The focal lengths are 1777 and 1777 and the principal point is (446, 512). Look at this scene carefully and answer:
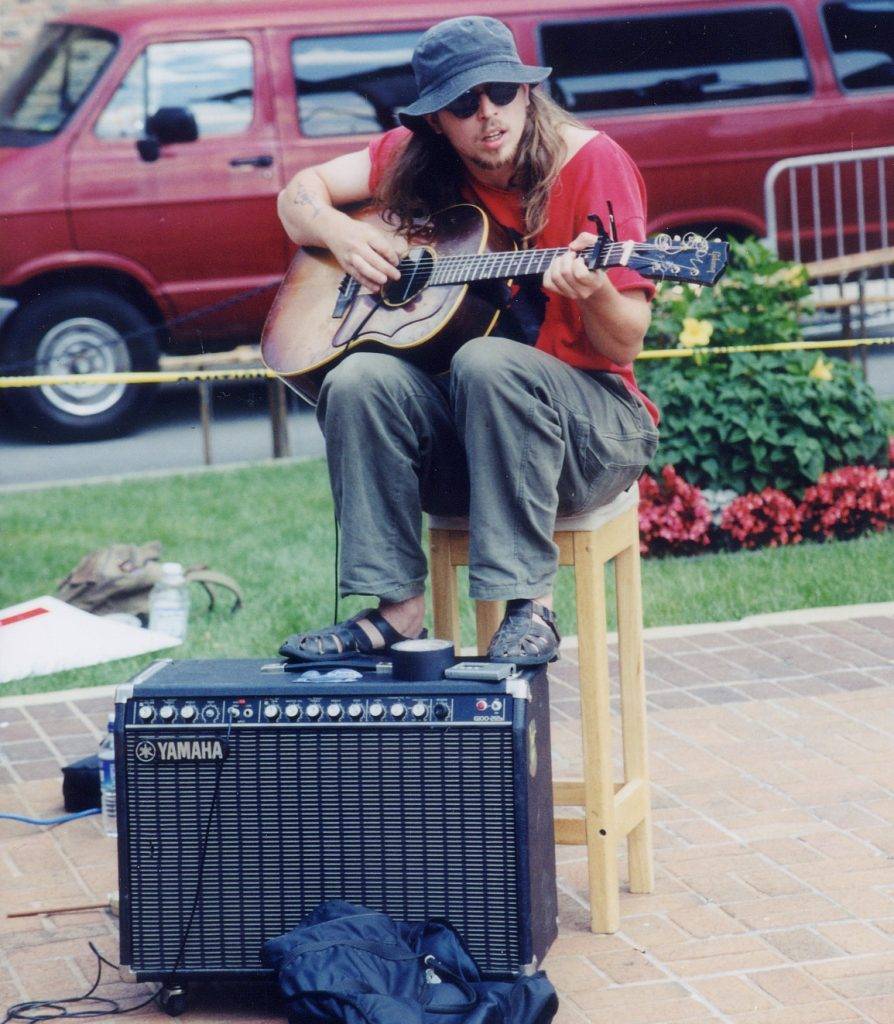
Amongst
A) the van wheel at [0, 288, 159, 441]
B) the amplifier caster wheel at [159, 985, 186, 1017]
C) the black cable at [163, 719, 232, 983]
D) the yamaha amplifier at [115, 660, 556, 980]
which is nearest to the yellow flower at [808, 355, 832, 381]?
the yamaha amplifier at [115, 660, 556, 980]

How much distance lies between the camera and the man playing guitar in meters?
3.23

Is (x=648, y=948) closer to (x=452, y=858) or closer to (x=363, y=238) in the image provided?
(x=452, y=858)

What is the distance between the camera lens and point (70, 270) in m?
8.70

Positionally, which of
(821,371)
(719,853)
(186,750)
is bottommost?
(719,853)

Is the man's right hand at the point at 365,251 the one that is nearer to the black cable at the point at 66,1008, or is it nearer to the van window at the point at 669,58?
the black cable at the point at 66,1008

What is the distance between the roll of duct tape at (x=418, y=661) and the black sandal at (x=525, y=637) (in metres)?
0.12

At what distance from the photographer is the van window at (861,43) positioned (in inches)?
367

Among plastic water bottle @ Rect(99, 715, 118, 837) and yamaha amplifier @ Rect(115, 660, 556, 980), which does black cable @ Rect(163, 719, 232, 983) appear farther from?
Result: plastic water bottle @ Rect(99, 715, 118, 837)

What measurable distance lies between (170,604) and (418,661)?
2.63m

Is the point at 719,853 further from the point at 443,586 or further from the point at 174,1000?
the point at 174,1000

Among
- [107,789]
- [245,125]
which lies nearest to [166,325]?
[245,125]

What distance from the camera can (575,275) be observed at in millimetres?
3117

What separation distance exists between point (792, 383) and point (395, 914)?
11.8ft

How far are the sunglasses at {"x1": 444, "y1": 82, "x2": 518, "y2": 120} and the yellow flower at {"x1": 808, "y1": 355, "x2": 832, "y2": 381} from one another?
3133mm
